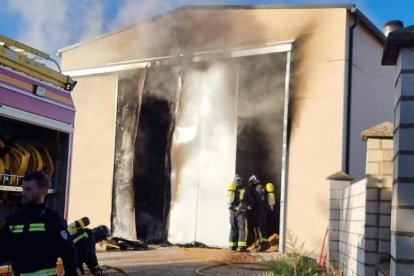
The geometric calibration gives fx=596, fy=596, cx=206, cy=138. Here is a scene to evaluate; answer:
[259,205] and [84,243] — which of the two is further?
[259,205]

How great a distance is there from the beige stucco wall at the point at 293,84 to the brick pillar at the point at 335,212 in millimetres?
1898

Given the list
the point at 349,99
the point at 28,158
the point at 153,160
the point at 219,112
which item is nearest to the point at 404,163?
the point at 28,158

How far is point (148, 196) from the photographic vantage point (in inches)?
498

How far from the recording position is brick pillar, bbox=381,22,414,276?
303 centimetres

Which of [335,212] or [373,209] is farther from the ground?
[373,209]

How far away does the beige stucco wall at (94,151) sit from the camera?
1279 centimetres

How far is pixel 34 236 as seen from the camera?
357 cm

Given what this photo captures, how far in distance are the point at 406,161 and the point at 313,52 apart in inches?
296

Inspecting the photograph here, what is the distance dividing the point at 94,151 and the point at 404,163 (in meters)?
10.6

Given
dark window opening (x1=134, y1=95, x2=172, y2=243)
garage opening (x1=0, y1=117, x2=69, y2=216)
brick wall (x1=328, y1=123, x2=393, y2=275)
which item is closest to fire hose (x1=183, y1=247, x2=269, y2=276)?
brick wall (x1=328, y1=123, x2=393, y2=275)

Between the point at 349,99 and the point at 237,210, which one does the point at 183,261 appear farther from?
the point at 349,99

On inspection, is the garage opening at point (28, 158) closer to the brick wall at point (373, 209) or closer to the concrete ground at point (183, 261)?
the concrete ground at point (183, 261)

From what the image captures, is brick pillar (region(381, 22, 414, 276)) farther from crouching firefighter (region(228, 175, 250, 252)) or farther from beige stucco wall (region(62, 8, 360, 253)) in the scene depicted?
crouching firefighter (region(228, 175, 250, 252))

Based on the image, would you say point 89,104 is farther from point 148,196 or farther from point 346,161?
point 346,161
